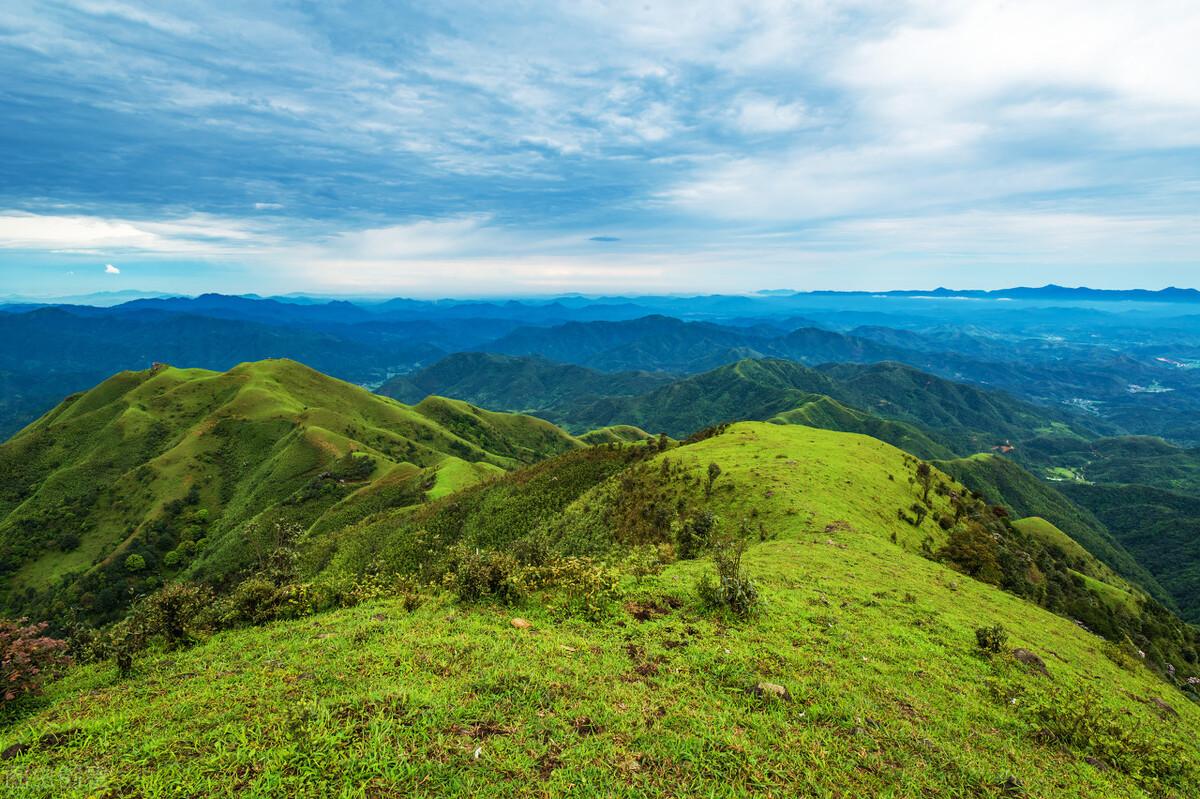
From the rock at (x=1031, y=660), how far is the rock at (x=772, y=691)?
35.5 ft

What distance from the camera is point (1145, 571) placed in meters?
177

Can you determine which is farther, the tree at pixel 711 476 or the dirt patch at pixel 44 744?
the tree at pixel 711 476

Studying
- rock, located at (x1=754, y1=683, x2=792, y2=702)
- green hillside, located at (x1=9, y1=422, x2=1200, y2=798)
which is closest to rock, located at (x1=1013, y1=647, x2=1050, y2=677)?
green hillside, located at (x1=9, y1=422, x2=1200, y2=798)

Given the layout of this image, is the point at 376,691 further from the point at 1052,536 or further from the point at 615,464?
the point at 1052,536

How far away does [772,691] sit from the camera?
12.7 meters

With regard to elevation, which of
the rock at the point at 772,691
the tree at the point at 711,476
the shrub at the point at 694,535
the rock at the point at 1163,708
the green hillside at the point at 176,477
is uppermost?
the rock at the point at 772,691

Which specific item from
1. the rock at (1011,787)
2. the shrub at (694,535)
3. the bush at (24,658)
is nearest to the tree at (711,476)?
the shrub at (694,535)

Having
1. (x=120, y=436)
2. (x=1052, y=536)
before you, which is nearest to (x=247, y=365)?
(x=120, y=436)

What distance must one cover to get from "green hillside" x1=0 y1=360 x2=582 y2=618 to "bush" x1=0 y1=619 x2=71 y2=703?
250 ft

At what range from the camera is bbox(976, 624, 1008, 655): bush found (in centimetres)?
1708

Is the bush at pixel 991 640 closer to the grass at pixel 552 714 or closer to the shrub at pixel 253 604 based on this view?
the grass at pixel 552 714

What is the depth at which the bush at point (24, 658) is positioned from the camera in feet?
37.7

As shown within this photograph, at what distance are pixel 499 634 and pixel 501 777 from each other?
6230 mm

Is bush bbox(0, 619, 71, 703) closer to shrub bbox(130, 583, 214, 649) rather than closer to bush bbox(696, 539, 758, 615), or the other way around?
shrub bbox(130, 583, 214, 649)
